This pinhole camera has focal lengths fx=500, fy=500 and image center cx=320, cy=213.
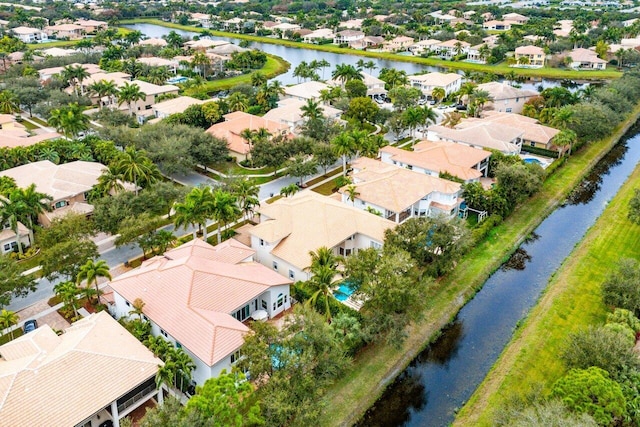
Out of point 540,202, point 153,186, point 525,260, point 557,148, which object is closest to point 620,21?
point 557,148

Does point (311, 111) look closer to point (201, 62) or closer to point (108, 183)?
point (108, 183)

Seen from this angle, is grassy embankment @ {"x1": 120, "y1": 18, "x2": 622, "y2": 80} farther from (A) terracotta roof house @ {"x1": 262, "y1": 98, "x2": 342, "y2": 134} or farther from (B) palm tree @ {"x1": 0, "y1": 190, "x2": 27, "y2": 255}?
(B) palm tree @ {"x1": 0, "y1": 190, "x2": 27, "y2": 255}

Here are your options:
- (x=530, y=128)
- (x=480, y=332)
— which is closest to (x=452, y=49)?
(x=530, y=128)

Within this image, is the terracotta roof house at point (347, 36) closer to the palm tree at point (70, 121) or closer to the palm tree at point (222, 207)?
the palm tree at point (70, 121)

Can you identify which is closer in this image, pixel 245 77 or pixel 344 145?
pixel 344 145

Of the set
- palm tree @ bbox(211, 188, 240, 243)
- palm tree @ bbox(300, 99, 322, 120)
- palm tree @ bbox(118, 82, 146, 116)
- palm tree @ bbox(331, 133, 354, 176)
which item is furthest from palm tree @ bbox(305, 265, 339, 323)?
palm tree @ bbox(118, 82, 146, 116)

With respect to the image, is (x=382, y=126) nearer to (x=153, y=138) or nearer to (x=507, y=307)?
(x=153, y=138)

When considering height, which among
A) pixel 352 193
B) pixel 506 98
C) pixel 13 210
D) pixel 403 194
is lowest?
pixel 506 98
